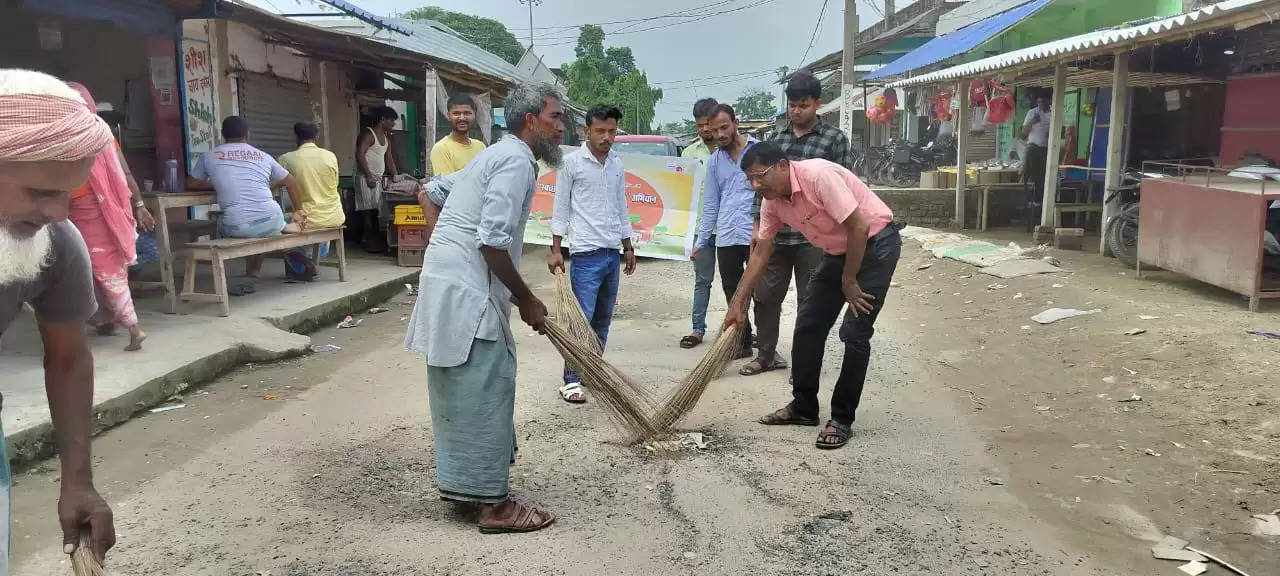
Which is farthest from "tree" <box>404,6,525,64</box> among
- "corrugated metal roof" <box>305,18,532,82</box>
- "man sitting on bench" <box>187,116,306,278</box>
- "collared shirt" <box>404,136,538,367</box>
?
"collared shirt" <box>404,136,538,367</box>

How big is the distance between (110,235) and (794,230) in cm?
394

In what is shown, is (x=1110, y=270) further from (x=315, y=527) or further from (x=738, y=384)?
(x=315, y=527)

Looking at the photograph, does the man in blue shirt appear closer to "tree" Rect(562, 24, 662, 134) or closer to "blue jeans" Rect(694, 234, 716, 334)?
"blue jeans" Rect(694, 234, 716, 334)

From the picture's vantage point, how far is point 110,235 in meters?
4.99

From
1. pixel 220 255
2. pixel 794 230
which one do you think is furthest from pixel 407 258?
pixel 794 230

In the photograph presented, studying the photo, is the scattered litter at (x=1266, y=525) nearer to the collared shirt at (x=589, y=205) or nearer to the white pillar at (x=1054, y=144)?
the collared shirt at (x=589, y=205)

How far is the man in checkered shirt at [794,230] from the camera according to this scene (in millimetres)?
4898

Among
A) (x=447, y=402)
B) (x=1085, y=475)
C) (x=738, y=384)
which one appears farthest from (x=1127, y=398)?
(x=447, y=402)

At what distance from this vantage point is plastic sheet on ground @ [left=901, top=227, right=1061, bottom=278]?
8.05m

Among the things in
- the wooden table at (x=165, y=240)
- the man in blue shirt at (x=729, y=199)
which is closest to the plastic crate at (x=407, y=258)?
the wooden table at (x=165, y=240)

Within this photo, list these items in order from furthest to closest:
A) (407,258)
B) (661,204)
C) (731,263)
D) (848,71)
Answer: (848,71) → (407,258) → (661,204) → (731,263)

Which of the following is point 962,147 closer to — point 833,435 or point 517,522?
point 833,435

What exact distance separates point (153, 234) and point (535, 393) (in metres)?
3.69

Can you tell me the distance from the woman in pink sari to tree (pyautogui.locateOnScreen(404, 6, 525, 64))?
181 feet
